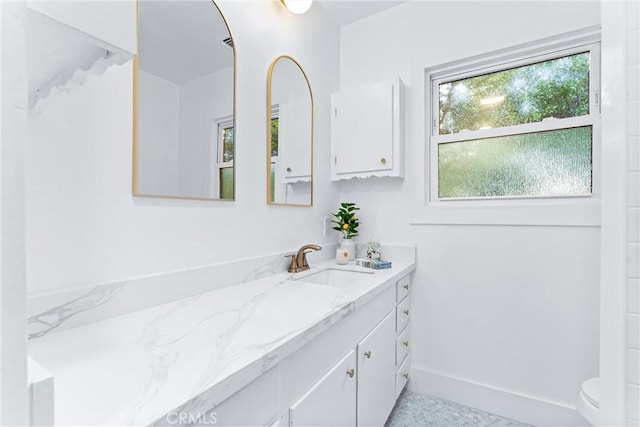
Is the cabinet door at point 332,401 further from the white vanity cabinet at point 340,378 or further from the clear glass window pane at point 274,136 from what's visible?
the clear glass window pane at point 274,136

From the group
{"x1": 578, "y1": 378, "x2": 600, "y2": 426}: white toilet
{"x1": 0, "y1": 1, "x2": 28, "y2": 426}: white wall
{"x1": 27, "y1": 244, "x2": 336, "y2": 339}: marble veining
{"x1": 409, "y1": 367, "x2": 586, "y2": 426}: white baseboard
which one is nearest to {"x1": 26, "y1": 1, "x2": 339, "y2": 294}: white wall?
{"x1": 27, "y1": 244, "x2": 336, "y2": 339}: marble veining

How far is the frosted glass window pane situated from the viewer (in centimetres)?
167

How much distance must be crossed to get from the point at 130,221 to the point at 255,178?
2.02 ft

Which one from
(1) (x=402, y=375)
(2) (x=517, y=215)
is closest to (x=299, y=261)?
(1) (x=402, y=375)

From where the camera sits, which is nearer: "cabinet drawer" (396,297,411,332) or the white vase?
"cabinet drawer" (396,297,411,332)

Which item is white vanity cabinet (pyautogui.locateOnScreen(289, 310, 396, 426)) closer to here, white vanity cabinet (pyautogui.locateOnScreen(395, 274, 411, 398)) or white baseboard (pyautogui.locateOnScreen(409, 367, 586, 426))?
white vanity cabinet (pyautogui.locateOnScreen(395, 274, 411, 398))

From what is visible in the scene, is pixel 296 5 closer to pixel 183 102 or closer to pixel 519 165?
pixel 183 102

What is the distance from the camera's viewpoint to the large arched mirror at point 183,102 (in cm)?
106

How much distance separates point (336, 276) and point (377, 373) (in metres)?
0.59

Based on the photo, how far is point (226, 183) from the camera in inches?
53.1

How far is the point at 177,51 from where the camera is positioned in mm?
1163

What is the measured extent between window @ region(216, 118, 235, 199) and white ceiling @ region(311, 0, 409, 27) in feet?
4.13

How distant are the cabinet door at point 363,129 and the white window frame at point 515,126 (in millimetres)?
299

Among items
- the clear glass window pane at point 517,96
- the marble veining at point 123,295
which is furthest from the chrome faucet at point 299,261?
the clear glass window pane at point 517,96
